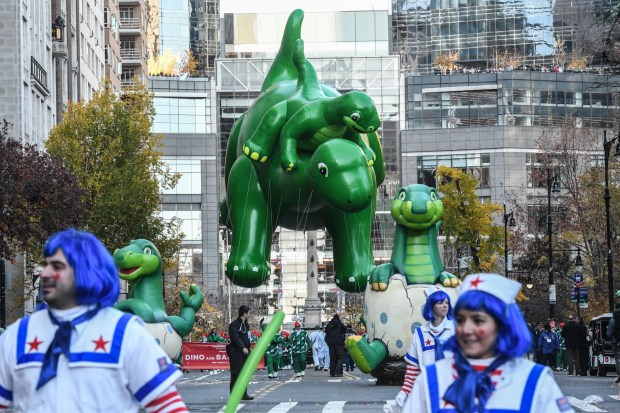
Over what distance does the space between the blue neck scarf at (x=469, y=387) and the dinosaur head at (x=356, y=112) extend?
1690cm

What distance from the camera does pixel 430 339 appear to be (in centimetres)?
1186

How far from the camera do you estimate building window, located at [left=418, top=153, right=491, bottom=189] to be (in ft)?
385

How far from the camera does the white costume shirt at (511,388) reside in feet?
18.9

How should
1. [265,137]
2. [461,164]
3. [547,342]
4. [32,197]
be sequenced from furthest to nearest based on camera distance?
[461,164] → [547,342] → [32,197] → [265,137]

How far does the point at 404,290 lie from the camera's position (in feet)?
77.1

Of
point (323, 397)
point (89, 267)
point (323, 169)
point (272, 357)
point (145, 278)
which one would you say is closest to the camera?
point (89, 267)

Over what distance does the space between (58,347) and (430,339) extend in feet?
20.0

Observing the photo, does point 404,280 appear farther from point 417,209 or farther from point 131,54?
point 131,54

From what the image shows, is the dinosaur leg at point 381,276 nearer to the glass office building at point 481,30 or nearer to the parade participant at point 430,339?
the parade participant at point 430,339

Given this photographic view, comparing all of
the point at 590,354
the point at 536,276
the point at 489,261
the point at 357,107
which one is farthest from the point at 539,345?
the point at 536,276

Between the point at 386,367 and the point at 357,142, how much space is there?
400cm

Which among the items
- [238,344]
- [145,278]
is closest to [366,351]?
[238,344]

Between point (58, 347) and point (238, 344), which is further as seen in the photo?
point (238, 344)

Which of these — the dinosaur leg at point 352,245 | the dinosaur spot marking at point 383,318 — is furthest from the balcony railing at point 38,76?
the dinosaur spot marking at point 383,318
